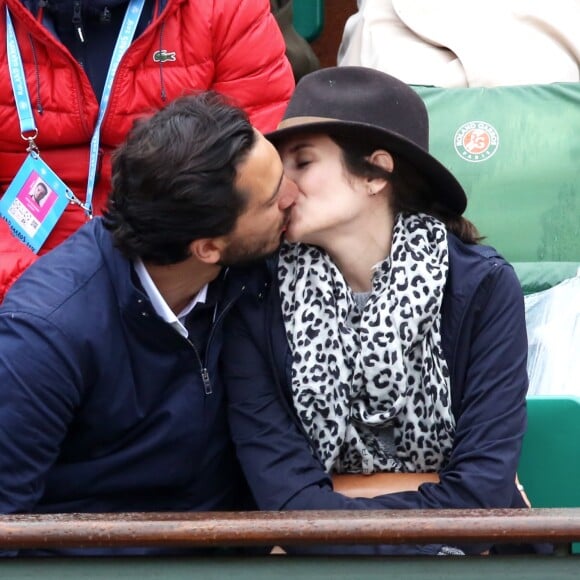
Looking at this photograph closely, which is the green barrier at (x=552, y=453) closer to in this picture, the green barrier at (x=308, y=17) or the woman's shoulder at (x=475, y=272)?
the woman's shoulder at (x=475, y=272)

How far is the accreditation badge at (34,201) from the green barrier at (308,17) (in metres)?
1.49

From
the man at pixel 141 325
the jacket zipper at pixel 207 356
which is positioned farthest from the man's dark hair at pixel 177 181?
the jacket zipper at pixel 207 356

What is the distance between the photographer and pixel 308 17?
3.87 m

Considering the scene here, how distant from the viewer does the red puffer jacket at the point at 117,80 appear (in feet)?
8.66

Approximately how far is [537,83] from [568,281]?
83cm

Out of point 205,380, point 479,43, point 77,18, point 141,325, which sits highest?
point 77,18

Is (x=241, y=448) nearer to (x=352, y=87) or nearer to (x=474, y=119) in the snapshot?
(x=352, y=87)

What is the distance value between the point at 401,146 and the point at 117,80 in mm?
970

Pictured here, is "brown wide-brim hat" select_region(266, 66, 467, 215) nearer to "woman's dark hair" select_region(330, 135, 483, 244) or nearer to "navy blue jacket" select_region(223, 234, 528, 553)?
"woman's dark hair" select_region(330, 135, 483, 244)

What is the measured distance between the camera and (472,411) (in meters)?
1.85

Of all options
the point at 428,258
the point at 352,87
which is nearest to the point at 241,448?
Answer: the point at 428,258

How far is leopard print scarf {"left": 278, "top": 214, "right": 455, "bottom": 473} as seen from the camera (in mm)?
1863

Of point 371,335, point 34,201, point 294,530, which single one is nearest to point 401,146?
point 371,335

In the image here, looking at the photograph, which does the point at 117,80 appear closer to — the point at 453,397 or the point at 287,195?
the point at 287,195
